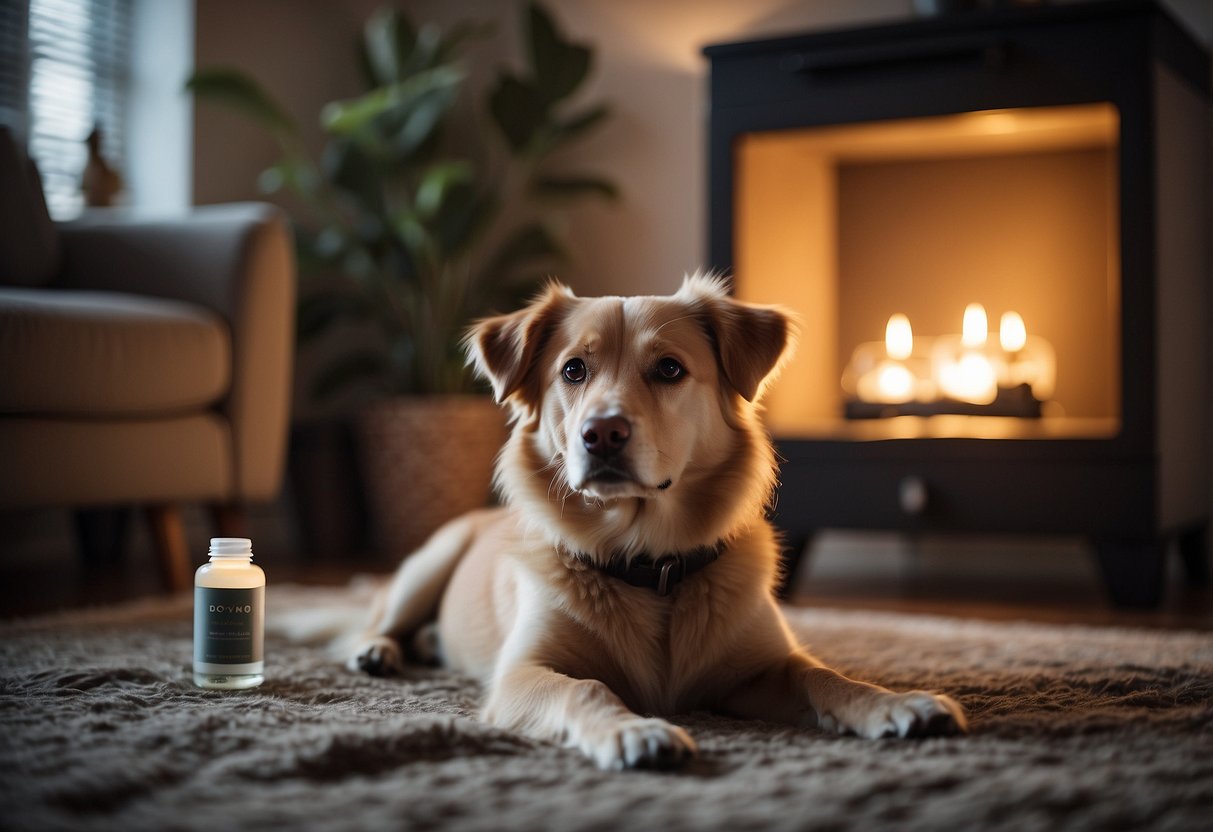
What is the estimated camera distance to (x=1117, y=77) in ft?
9.58

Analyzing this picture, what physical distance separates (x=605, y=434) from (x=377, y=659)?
0.74 metres

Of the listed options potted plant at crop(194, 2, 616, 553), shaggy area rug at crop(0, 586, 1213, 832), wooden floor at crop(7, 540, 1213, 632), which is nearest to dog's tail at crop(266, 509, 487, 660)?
shaggy area rug at crop(0, 586, 1213, 832)

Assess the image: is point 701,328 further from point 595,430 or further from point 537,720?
point 537,720

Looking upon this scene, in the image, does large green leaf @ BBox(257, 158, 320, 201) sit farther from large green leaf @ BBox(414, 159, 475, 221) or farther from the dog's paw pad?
the dog's paw pad

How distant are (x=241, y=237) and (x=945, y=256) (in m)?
2.15

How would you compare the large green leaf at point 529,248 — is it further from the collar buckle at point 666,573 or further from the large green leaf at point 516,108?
the collar buckle at point 666,573

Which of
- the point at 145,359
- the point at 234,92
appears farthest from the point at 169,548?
the point at 234,92

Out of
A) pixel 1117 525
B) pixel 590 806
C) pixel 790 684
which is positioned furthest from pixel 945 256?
pixel 590 806

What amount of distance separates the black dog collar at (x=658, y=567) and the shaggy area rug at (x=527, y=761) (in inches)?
7.7

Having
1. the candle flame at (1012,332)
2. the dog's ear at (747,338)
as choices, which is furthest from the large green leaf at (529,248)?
the dog's ear at (747,338)

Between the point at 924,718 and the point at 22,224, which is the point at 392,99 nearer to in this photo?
the point at 22,224

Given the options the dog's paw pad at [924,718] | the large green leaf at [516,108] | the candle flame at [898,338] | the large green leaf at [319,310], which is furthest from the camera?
the large green leaf at [319,310]

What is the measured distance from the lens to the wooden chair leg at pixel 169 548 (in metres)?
2.87

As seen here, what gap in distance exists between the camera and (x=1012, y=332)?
3.35 metres
